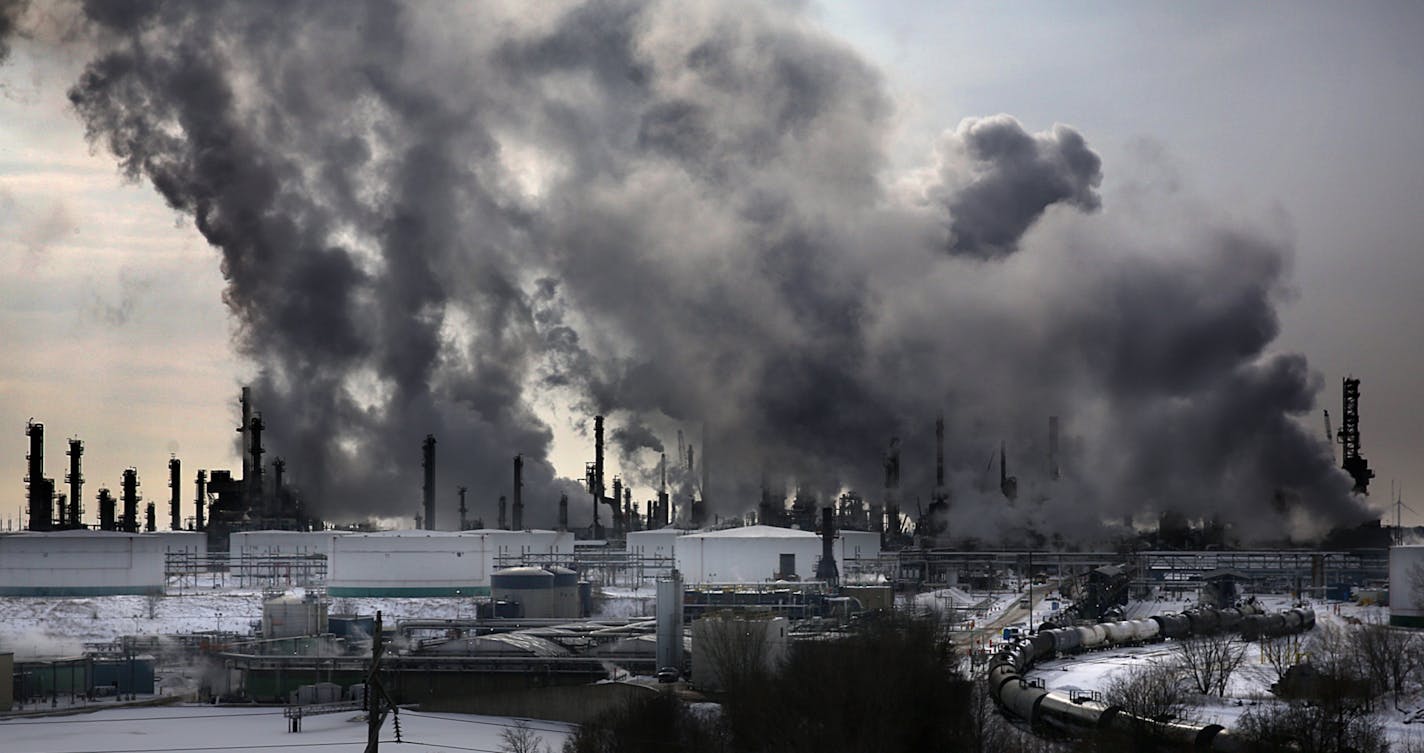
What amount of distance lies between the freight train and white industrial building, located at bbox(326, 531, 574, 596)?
91.8 feet

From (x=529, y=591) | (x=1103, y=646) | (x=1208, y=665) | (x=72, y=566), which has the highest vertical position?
(x=72, y=566)

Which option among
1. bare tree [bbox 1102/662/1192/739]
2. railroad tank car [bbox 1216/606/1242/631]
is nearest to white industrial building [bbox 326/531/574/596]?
railroad tank car [bbox 1216/606/1242/631]

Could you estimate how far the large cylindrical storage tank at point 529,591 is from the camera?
208ft

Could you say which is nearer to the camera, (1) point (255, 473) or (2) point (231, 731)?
(2) point (231, 731)

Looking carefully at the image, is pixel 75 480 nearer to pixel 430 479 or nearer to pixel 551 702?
pixel 430 479

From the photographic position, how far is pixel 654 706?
35812 millimetres

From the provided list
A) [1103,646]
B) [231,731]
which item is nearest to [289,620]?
[231,731]

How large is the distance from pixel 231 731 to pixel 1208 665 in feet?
83.5

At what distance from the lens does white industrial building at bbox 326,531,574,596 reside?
71.3 metres

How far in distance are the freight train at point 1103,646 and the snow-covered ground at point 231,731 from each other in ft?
36.3

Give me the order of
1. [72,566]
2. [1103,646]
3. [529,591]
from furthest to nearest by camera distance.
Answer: [72,566] → [529,591] → [1103,646]

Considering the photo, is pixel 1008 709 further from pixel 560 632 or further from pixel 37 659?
pixel 37 659

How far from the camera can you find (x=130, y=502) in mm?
102125

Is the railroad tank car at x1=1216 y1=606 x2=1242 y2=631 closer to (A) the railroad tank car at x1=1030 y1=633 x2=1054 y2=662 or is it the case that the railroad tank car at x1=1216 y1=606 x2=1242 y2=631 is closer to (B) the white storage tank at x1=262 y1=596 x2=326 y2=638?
(A) the railroad tank car at x1=1030 y1=633 x2=1054 y2=662
